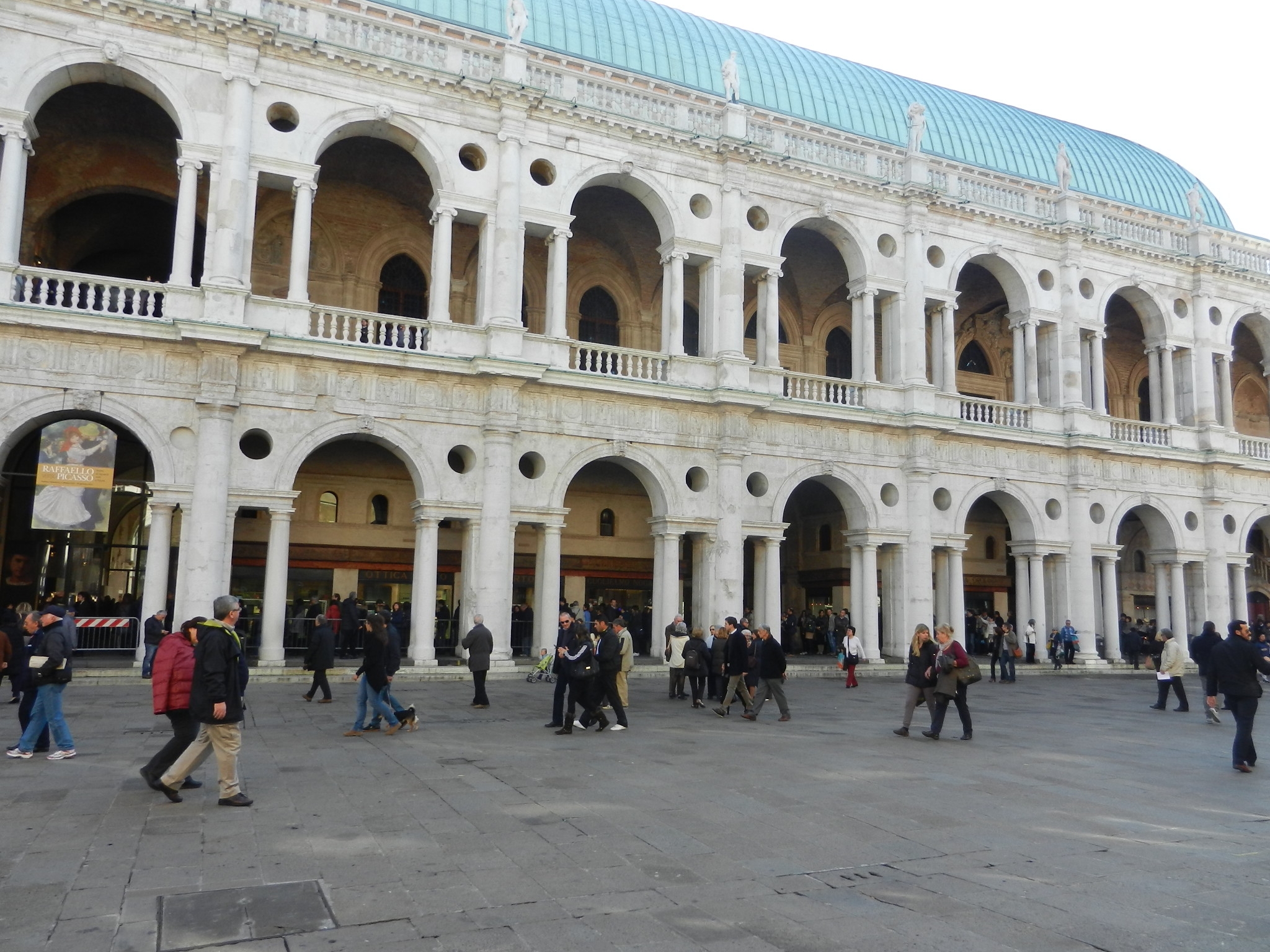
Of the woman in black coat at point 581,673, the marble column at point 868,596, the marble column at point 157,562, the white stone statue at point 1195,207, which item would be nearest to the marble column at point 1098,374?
the white stone statue at point 1195,207

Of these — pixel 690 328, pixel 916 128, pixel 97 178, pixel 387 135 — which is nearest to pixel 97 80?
pixel 97 178

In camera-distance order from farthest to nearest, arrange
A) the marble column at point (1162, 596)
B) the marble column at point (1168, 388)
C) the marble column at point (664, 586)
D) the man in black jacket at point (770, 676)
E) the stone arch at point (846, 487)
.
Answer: the marble column at point (1168, 388) → the marble column at point (1162, 596) → the stone arch at point (846, 487) → the marble column at point (664, 586) → the man in black jacket at point (770, 676)

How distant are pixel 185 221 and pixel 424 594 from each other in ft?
31.2

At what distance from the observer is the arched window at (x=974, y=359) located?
3572cm

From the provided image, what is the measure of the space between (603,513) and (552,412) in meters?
6.54

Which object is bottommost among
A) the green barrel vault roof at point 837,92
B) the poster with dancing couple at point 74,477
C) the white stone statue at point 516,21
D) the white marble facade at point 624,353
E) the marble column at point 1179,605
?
the marble column at point 1179,605

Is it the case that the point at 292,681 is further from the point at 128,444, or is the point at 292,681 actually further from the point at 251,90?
the point at 251,90

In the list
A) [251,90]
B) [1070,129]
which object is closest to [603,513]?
[251,90]

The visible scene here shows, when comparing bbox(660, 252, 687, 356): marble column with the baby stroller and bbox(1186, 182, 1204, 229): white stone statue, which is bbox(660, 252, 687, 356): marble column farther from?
bbox(1186, 182, 1204, 229): white stone statue

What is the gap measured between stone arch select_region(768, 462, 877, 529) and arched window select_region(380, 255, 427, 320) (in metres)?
11.4

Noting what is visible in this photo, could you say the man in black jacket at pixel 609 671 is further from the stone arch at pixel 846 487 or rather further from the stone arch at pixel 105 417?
the stone arch at pixel 846 487

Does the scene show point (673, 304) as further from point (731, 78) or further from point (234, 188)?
point (234, 188)

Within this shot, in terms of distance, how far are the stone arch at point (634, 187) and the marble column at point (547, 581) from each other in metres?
8.03

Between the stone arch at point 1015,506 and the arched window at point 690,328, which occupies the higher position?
the arched window at point 690,328
